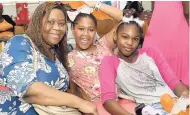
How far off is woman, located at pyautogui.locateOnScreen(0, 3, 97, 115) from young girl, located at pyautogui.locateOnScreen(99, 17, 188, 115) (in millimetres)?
258

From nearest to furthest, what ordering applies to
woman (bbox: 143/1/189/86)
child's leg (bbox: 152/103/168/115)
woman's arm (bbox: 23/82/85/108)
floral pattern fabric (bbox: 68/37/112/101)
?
woman's arm (bbox: 23/82/85/108), child's leg (bbox: 152/103/168/115), floral pattern fabric (bbox: 68/37/112/101), woman (bbox: 143/1/189/86)

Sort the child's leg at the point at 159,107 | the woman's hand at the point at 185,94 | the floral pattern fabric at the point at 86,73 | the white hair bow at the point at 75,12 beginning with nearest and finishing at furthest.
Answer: the child's leg at the point at 159,107 < the woman's hand at the point at 185,94 < the floral pattern fabric at the point at 86,73 < the white hair bow at the point at 75,12

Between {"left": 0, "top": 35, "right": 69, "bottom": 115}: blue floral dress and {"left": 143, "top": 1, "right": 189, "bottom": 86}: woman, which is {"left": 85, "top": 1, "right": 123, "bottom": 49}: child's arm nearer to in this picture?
{"left": 143, "top": 1, "right": 189, "bottom": 86}: woman

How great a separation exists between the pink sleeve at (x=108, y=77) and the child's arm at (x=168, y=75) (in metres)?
0.26

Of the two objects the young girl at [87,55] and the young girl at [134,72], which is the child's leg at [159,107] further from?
the young girl at [87,55]

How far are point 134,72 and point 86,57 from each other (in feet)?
1.23

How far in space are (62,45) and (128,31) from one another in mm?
424

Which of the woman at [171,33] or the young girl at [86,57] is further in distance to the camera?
the woman at [171,33]

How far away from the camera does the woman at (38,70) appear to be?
156cm

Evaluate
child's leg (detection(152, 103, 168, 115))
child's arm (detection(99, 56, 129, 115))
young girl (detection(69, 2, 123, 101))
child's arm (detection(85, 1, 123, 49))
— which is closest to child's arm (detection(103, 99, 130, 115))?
child's arm (detection(99, 56, 129, 115))

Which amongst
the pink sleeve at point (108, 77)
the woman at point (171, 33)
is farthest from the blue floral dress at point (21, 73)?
the woman at point (171, 33)

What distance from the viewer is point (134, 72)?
1.94 m

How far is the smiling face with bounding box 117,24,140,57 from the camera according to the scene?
196 centimetres

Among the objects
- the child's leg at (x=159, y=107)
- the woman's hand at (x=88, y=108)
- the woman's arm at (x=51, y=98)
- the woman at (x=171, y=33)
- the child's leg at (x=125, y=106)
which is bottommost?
the child's leg at (x=125, y=106)
